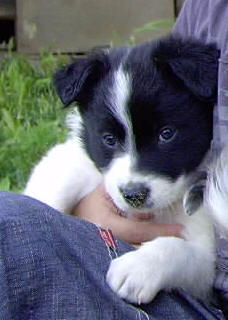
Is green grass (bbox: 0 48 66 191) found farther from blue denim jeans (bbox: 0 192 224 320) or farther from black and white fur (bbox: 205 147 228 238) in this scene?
black and white fur (bbox: 205 147 228 238)

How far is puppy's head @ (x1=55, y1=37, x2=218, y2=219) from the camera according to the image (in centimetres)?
260

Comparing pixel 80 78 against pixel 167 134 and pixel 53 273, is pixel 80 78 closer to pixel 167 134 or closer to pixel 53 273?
pixel 167 134

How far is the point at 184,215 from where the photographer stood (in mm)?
2785

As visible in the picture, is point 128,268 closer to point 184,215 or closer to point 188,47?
point 184,215

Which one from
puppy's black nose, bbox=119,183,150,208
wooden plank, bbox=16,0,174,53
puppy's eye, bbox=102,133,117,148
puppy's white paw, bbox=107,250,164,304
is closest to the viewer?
puppy's white paw, bbox=107,250,164,304

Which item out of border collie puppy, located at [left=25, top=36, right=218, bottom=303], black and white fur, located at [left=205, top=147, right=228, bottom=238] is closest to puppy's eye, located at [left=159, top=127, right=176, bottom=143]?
border collie puppy, located at [left=25, top=36, right=218, bottom=303]

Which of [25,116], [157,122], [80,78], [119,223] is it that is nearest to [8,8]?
[25,116]

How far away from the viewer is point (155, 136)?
2.64 meters

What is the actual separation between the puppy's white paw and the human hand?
0.32m

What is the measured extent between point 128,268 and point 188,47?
2.32 ft

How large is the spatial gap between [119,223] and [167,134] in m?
0.38

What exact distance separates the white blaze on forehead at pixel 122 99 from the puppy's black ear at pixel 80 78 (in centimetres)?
10

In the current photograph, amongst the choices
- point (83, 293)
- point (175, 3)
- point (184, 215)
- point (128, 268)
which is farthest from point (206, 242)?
point (175, 3)

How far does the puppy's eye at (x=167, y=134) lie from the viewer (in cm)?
Result: 264
